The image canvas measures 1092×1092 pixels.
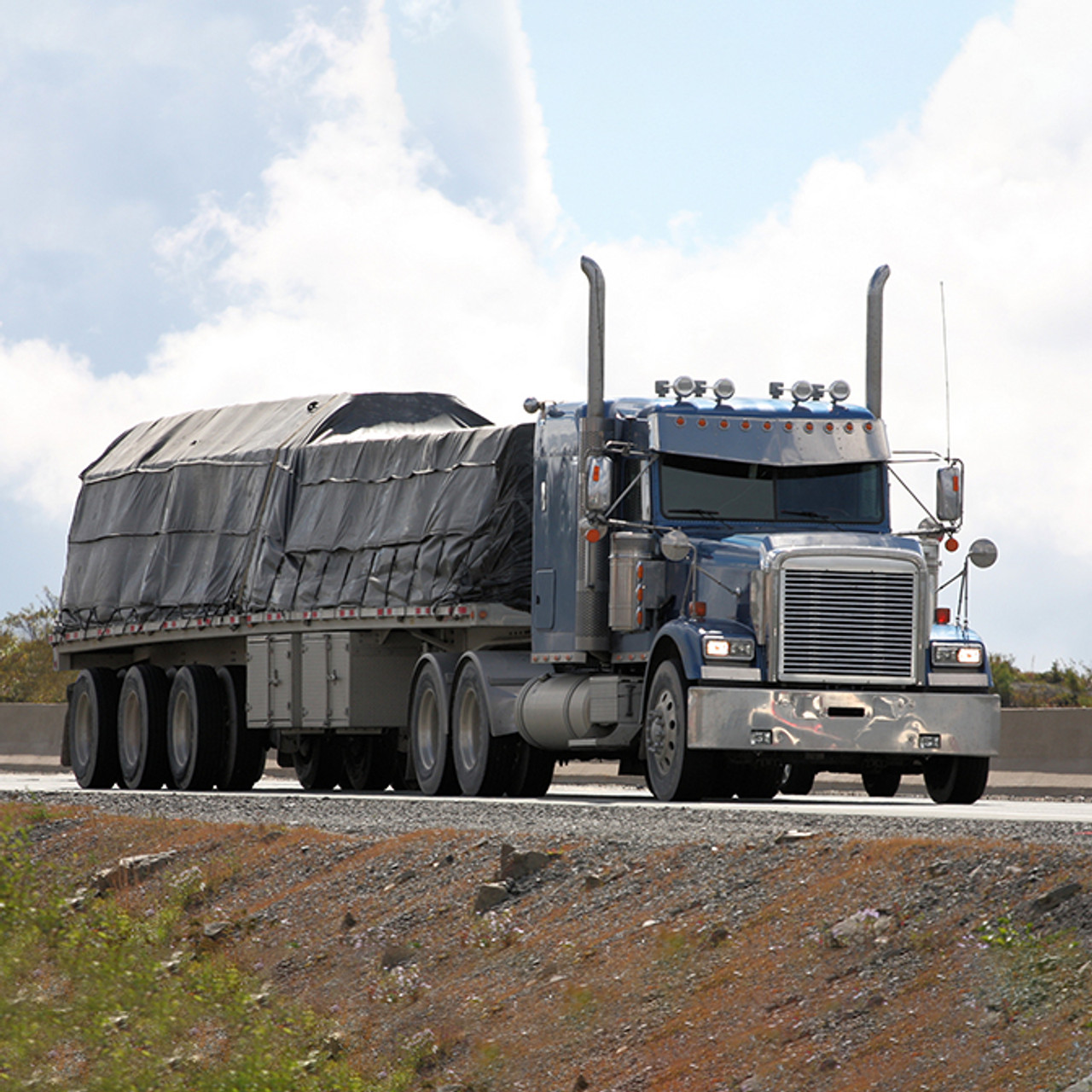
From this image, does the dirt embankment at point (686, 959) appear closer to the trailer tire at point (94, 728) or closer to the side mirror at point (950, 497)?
the side mirror at point (950, 497)

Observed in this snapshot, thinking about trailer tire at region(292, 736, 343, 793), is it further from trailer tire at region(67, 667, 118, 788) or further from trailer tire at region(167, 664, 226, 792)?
trailer tire at region(67, 667, 118, 788)

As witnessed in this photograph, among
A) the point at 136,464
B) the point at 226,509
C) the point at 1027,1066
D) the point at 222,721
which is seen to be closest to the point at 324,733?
the point at 222,721

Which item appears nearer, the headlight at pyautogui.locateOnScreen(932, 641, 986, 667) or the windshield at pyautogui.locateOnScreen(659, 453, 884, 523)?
the headlight at pyautogui.locateOnScreen(932, 641, 986, 667)

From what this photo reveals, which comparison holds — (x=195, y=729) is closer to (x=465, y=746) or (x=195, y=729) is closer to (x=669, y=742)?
(x=465, y=746)

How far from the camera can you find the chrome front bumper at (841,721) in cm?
1686

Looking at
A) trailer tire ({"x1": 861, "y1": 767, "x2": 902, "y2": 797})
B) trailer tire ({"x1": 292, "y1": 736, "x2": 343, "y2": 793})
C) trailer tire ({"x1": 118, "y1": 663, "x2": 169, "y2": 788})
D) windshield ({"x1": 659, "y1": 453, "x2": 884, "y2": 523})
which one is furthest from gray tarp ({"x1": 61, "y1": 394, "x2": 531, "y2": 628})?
trailer tire ({"x1": 861, "y1": 767, "x2": 902, "y2": 797})

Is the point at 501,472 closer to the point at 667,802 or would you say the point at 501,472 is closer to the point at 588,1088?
the point at 667,802

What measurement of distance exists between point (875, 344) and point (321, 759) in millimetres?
8675

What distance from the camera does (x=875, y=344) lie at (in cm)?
2059

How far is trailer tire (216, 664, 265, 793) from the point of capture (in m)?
25.1

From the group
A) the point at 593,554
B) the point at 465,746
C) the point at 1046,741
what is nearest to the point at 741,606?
the point at 593,554

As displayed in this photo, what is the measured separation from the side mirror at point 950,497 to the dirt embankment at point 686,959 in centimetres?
720

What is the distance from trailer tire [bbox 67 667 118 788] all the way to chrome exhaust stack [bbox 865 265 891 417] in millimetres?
11321


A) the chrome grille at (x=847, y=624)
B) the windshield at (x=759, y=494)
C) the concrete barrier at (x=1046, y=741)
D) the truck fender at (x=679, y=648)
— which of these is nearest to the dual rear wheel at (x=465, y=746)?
the truck fender at (x=679, y=648)
